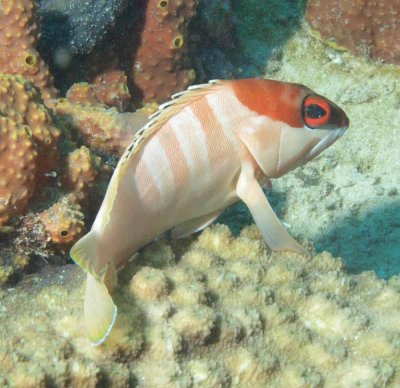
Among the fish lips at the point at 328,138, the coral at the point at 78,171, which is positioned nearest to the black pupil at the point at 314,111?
the fish lips at the point at 328,138

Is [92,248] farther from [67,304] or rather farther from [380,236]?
[380,236]

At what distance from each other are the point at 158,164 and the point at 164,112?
0.30 metres

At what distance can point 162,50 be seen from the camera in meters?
5.06

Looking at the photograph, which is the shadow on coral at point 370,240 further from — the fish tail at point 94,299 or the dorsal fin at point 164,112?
the fish tail at point 94,299

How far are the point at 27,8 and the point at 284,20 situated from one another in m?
3.84

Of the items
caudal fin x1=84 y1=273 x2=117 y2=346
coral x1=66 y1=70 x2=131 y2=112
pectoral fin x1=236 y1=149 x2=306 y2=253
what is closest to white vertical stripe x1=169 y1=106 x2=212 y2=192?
pectoral fin x1=236 y1=149 x2=306 y2=253

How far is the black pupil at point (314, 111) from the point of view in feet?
10.5

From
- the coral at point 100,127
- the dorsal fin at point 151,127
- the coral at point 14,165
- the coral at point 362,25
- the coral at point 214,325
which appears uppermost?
the coral at point 14,165

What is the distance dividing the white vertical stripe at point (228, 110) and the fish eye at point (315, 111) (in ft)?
1.29

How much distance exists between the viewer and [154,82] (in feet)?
17.2

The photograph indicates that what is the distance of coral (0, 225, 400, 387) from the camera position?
2387 mm

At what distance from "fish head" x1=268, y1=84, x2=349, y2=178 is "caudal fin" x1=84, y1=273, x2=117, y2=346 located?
1.45 m

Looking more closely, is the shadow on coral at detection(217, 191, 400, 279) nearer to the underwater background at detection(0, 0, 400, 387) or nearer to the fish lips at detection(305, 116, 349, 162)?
the underwater background at detection(0, 0, 400, 387)

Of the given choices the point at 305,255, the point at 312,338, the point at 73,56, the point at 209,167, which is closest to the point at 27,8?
the point at 73,56
